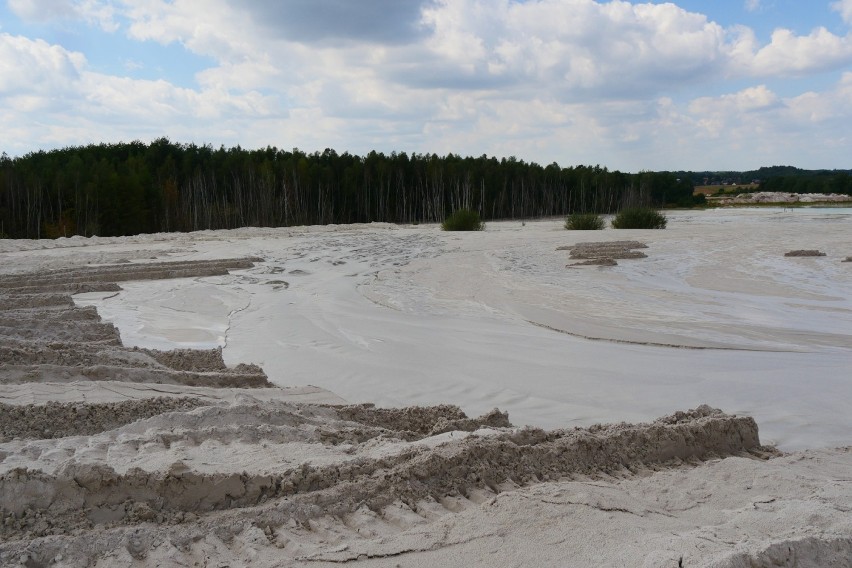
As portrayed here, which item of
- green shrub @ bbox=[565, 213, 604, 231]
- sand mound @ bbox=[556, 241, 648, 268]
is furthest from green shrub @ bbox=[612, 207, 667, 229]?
sand mound @ bbox=[556, 241, 648, 268]

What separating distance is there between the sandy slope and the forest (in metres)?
23.0

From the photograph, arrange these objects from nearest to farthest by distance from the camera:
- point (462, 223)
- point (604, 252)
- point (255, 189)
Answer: point (604, 252), point (462, 223), point (255, 189)

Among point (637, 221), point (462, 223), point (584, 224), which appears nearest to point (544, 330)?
point (584, 224)

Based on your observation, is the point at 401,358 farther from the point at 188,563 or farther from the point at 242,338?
the point at 188,563

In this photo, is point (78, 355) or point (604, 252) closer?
point (78, 355)

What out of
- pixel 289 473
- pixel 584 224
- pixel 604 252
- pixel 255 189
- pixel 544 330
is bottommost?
pixel 544 330

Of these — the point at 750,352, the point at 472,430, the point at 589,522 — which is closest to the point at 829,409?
the point at 750,352

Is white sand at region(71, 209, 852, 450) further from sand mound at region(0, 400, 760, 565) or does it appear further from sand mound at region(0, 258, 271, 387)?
sand mound at region(0, 400, 760, 565)

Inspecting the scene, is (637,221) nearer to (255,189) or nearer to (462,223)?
(462,223)

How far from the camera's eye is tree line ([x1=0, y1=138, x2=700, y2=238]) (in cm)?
3281

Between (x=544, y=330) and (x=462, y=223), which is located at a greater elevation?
(x=462, y=223)

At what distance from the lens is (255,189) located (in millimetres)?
43250

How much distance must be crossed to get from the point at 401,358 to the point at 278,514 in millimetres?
4574

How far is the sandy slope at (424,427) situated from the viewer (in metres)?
2.97
